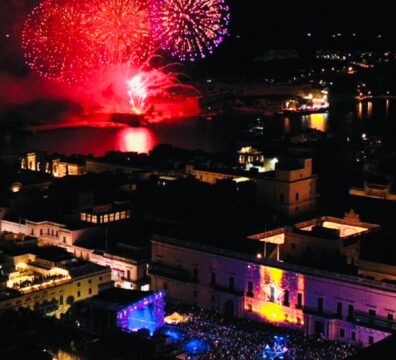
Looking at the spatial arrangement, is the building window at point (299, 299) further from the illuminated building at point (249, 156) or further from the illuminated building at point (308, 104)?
the illuminated building at point (308, 104)

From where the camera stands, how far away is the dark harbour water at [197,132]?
47594mm

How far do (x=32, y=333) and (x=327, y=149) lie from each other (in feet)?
80.2

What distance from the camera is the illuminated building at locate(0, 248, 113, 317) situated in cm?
1695

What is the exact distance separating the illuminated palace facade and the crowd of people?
13.9 inches

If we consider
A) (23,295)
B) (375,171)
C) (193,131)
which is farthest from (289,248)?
(193,131)

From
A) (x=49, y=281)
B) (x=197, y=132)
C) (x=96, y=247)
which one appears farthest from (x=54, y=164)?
(x=197, y=132)

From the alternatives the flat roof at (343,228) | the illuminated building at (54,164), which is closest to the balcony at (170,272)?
the flat roof at (343,228)

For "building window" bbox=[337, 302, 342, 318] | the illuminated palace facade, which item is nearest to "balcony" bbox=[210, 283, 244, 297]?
the illuminated palace facade

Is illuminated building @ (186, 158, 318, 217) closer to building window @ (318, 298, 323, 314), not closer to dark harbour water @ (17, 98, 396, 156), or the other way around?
building window @ (318, 298, 323, 314)

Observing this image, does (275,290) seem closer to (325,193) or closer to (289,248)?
(289,248)

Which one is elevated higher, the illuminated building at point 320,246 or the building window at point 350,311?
the illuminated building at point 320,246

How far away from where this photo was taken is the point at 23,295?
16828 millimetres

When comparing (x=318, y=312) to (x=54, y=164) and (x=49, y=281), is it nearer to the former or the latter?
(x=49, y=281)

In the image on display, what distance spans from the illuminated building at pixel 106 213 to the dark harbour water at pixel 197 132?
2108 cm
